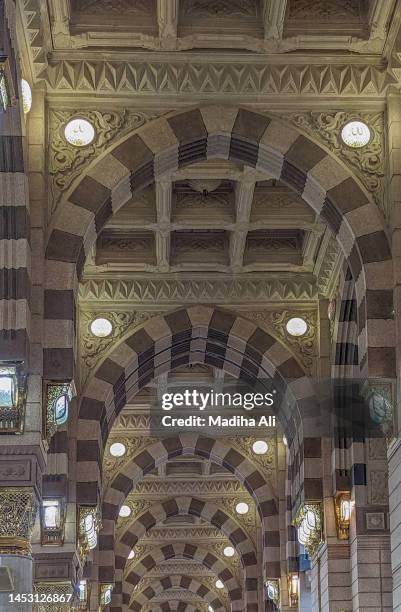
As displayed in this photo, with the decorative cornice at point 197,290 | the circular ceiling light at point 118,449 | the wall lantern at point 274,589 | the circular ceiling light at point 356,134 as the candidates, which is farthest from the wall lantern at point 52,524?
the wall lantern at point 274,589

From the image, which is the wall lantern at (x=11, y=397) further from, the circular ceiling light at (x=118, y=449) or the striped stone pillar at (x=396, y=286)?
the circular ceiling light at (x=118, y=449)

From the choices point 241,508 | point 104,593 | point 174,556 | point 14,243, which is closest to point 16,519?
point 14,243

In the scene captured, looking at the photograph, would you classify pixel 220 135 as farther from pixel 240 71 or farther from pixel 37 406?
pixel 37 406

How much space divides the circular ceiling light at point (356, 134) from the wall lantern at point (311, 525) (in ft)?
20.9

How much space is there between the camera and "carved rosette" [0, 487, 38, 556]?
1213 centimetres

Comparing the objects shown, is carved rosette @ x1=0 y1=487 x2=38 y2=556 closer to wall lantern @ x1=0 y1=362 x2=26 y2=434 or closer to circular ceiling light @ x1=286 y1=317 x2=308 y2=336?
wall lantern @ x1=0 y1=362 x2=26 y2=434

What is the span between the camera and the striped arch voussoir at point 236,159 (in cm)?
1323

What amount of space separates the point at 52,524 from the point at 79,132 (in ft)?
19.0

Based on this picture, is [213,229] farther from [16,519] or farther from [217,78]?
[16,519]

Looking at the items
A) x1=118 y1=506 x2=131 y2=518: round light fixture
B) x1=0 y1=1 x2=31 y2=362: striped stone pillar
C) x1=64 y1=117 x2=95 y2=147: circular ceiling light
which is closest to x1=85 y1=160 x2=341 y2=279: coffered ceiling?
x1=64 y1=117 x2=95 y2=147: circular ceiling light

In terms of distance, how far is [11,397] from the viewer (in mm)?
12141

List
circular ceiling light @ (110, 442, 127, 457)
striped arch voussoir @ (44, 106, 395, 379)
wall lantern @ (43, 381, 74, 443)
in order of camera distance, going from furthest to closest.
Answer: circular ceiling light @ (110, 442, 127, 457) → striped arch voussoir @ (44, 106, 395, 379) → wall lantern @ (43, 381, 74, 443)

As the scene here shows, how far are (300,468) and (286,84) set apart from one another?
716 centimetres

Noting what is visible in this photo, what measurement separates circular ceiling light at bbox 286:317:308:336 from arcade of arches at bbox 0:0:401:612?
0.04 meters
